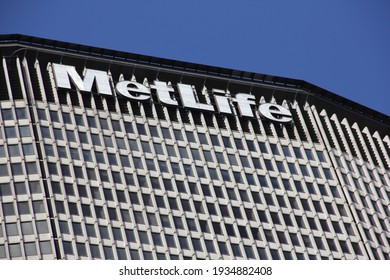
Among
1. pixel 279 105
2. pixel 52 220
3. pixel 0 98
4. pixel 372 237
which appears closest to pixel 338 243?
pixel 372 237

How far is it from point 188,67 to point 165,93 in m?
7.60

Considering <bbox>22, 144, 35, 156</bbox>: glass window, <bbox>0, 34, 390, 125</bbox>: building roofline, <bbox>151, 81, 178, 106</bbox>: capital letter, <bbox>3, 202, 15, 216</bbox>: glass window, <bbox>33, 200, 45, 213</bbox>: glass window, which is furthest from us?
<bbox>151, 81, 178, 106</bbox>: capital letter

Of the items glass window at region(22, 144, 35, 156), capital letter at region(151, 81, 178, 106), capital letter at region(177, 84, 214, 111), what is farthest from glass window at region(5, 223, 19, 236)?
capital letter at region(177, 84, 214, 111)

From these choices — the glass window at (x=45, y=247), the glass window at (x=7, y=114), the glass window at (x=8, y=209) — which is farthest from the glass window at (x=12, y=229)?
the glass window at (x=7, y=114)

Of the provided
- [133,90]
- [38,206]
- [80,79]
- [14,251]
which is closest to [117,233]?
[38,206]

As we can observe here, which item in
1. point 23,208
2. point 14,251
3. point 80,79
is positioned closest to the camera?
point 14,251

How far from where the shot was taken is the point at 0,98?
481 feet

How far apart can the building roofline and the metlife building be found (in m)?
0.19

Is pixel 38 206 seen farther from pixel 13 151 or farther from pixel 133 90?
pixel 133 90

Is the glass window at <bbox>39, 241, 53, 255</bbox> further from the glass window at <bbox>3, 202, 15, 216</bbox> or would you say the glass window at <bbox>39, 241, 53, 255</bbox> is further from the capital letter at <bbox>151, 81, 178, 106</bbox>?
the capital letter at <bbox>151, 81, 178, 106</bbox>

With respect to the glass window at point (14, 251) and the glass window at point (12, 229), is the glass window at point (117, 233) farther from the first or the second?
the glass window at point (14, 251)

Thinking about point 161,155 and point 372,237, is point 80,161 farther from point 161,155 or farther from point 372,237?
point 372,237

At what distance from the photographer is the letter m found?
151250 mm

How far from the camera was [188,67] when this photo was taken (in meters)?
162
